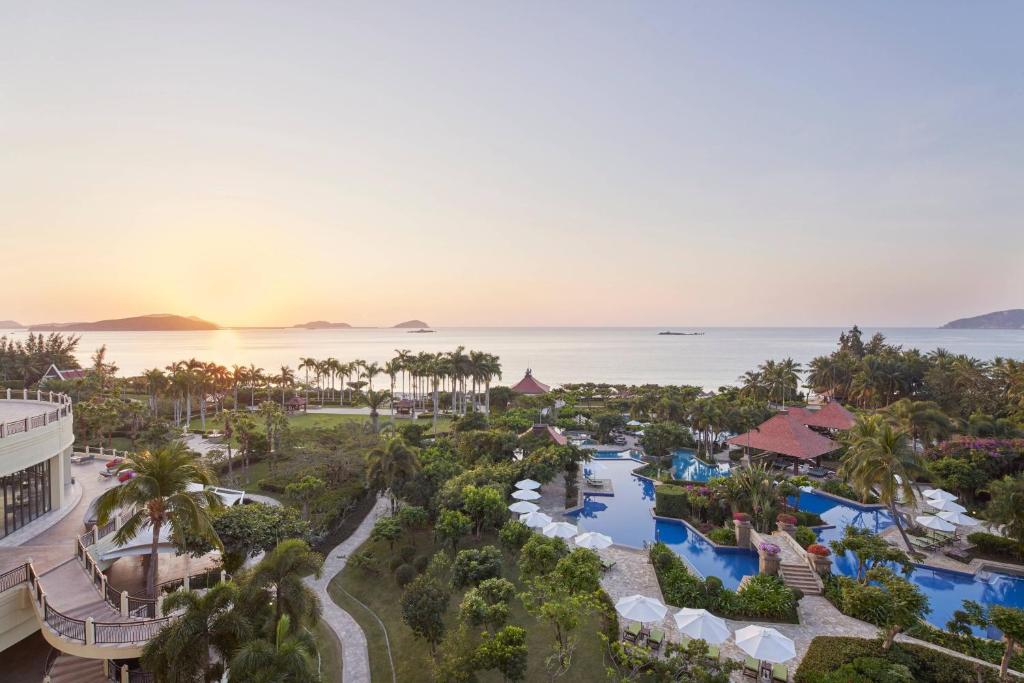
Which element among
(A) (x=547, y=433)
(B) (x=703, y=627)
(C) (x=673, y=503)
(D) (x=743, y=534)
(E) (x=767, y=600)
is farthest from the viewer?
(A) (x=547, y=433)

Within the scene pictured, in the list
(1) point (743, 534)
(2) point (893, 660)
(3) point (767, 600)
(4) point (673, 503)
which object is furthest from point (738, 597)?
(4) point (673, 503)

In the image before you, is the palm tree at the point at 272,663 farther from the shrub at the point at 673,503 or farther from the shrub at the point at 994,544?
the shrub at the point at 994,544

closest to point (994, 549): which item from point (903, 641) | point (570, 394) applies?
point (903, 641)

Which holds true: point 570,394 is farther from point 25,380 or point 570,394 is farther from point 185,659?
point 25,380

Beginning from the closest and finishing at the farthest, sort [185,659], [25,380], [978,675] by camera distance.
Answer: [185,659] < [978,675] < [25,380]

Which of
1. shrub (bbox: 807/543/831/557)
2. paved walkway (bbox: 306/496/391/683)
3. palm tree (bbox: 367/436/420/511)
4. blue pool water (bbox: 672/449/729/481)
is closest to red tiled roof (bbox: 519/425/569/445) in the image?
blue pool water (bbox: 672/449/729/481)

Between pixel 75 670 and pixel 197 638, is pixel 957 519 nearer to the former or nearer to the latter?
pixel 197 638
